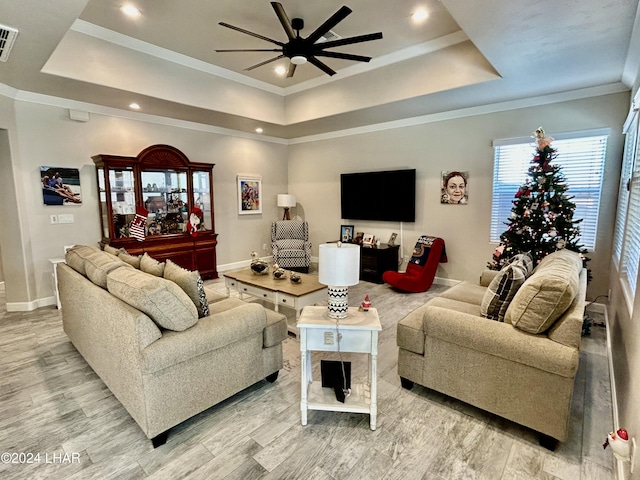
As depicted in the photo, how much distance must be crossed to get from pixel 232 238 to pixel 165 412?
4628mm

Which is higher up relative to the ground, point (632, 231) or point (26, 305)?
point (632, 231)

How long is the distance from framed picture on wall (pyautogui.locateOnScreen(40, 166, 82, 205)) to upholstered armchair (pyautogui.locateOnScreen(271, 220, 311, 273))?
3073mm

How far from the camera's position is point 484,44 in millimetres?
2820

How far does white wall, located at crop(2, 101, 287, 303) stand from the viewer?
4.05 metres

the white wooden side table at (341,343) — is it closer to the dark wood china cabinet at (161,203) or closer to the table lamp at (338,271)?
the table lamp at (338,271)

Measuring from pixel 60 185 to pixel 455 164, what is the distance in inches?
222

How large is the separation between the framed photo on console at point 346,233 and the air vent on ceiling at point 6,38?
4.96 meters

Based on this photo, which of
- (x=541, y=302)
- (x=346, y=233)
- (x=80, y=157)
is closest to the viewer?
(x=541, y=302)

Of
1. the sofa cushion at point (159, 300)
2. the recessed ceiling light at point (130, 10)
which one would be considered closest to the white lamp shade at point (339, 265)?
the sofa cushion at point (159, 300)

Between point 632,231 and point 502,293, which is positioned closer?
point 502,293

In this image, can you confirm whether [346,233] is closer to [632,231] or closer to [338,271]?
[632,231]

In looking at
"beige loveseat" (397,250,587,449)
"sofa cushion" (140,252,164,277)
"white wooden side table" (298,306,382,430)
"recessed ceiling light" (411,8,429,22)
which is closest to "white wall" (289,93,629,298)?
"recessed ceiling light" (411,8,429,22)

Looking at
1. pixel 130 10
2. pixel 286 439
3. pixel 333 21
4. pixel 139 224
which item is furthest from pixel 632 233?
pixel 139 224

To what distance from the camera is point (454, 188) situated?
497 centimetres
